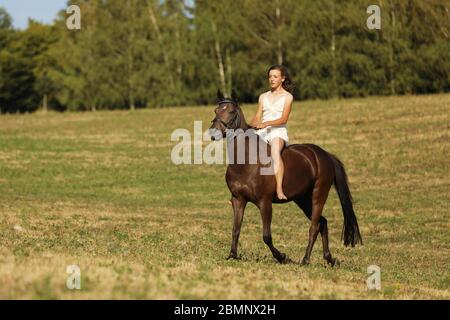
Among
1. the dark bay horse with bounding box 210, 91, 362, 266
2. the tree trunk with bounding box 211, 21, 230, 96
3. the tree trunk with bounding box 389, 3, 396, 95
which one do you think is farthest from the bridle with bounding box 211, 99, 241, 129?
the tree trunk with bounding box 211, 21, 230, 96

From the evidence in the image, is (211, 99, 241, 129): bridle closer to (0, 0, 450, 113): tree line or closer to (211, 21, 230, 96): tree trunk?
(0, 0, 450, 113): tree line

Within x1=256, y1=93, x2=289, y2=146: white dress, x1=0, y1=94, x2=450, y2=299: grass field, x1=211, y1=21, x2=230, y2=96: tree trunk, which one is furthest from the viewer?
x1=211, y1=21, x2=230, y2=96: tree trunk

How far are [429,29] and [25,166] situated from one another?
37665mm

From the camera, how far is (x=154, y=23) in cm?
8506

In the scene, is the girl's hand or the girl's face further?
the girl's face

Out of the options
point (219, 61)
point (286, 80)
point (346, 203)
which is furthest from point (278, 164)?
point (219, 61)

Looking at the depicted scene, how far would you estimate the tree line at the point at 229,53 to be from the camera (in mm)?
65125

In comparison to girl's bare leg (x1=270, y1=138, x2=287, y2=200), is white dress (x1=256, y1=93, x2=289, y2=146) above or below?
above

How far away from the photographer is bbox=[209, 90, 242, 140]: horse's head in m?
12.6

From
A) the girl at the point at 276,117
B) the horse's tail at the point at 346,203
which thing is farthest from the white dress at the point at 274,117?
the horse's tail at the point at 346,203

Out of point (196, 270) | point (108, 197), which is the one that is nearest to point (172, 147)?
point (108, 197)

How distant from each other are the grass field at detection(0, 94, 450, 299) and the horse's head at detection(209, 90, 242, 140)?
2.25 metres

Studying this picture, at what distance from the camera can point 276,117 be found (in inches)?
536
